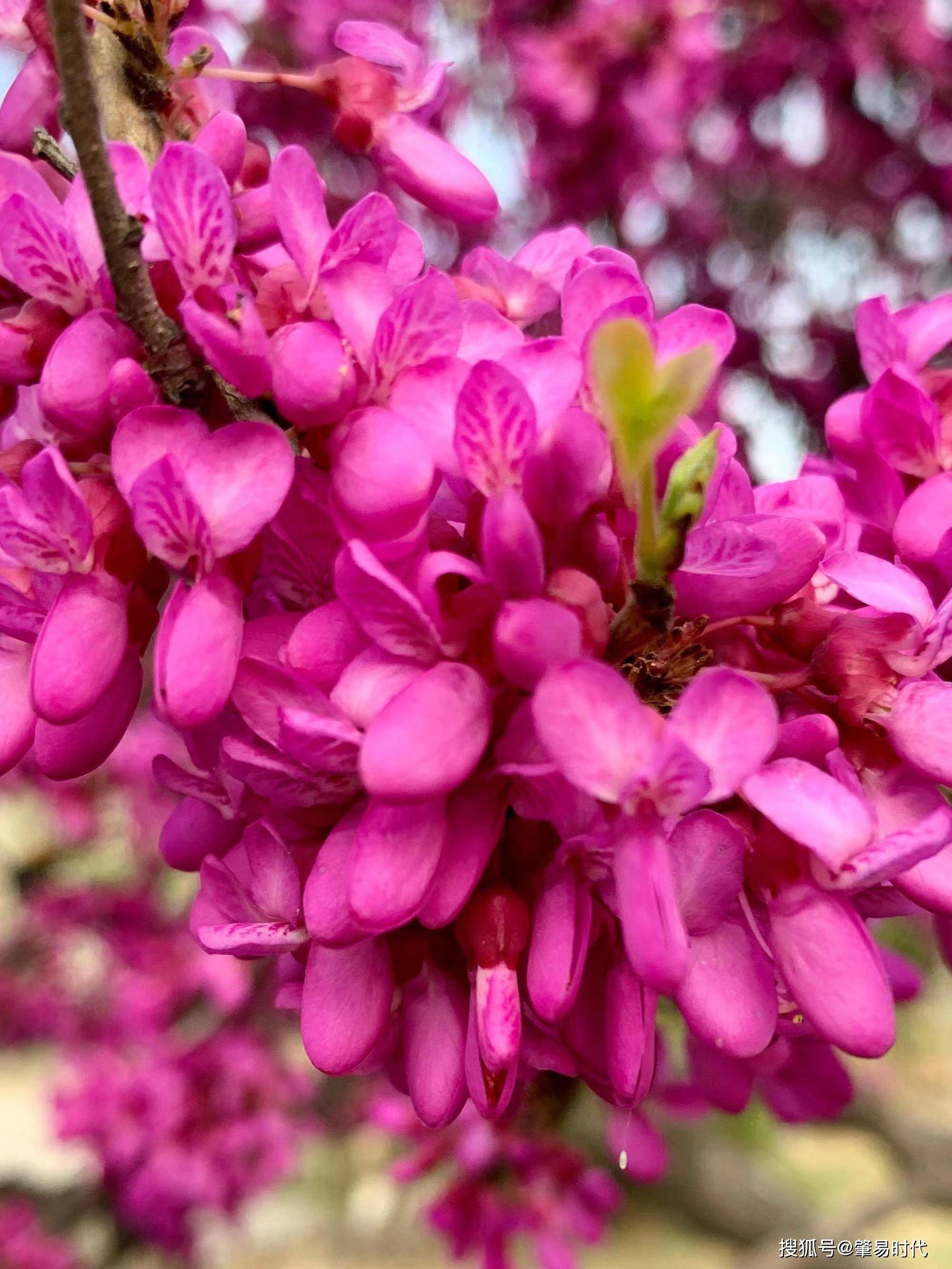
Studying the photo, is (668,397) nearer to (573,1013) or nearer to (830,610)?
(830,610)

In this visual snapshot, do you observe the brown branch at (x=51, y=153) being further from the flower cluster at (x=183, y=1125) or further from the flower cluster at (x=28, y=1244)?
the flower cluster at (x=28, y=1244)

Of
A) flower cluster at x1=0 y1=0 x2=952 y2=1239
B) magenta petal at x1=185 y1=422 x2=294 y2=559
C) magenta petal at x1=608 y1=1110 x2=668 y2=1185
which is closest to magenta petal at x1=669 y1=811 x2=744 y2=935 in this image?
flower cluster at x1=0 y1=0 x2=952 y2=1239

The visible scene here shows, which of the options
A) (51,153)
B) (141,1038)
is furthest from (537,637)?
(141,1038)

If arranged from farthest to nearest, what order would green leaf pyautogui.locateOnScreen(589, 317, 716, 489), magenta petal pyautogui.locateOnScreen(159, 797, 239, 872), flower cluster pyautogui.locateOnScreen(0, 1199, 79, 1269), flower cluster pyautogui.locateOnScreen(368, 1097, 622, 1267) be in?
1. flower cluster pyautogui.locateOnScreen(0, 1199, 79, 1269)
2. flower cluster pyautogui.locateOnScreen(368, 1097, 622, 1267)
3. magenta petal pyautogui.locateOnScreen(159, 797, 239, 872)
4. green leaf pyautogui.locateOnScreen(589, 317, 716, 489)

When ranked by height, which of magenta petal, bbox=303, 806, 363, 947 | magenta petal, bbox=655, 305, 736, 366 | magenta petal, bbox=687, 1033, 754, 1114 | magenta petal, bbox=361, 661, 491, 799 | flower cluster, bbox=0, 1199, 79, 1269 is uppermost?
magenta petal, bbox=655, 305, 736, 366

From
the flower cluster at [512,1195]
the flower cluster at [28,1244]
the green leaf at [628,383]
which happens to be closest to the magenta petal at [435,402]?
the green leaf at [628,383]

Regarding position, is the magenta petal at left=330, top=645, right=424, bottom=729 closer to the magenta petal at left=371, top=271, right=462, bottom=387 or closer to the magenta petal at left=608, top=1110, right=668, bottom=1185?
the magenta petal at left=371, top=271, right=462, bottom=387
